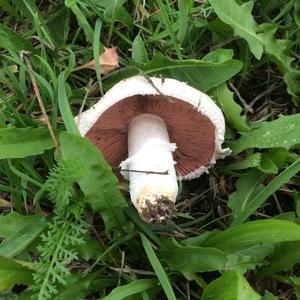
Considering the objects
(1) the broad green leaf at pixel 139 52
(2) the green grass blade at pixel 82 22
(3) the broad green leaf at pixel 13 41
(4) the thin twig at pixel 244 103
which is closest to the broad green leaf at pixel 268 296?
(4) the thin twig at pixel 244 103

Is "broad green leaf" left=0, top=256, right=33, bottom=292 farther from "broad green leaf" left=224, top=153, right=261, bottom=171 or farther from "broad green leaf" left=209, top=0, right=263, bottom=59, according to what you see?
"broad green leaf" left=209, top=0, right=263, bottom=59

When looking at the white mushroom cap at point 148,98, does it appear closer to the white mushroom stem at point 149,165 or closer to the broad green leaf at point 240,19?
the white mushroom stem at point 149,165

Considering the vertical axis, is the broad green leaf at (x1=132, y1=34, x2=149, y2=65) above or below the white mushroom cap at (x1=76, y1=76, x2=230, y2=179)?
above

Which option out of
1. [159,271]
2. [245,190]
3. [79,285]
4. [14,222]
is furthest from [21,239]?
[245,190]

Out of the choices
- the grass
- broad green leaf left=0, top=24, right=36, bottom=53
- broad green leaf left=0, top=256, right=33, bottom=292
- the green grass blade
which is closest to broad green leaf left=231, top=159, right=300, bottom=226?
the grass

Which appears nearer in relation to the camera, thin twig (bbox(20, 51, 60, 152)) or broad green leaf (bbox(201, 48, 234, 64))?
thin twig (bbox(20, 51, 60, 152))

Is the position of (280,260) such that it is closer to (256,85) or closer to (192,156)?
(192,156)
